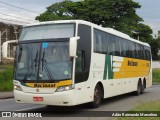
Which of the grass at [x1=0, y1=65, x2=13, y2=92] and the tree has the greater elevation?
the tree

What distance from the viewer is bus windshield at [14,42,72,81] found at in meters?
13.1

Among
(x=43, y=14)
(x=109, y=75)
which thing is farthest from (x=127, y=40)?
(x=43, y=14)

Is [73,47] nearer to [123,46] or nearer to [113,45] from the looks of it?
[113,45]

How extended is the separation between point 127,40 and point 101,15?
109ft

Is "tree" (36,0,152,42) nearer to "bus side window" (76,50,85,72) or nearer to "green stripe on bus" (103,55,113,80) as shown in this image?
"green stripe on bus" (103,55,113,80)

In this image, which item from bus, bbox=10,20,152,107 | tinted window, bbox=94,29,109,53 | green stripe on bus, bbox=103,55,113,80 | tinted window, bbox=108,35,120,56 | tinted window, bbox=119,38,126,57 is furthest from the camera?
tinted window, bbox=119,38,126,57

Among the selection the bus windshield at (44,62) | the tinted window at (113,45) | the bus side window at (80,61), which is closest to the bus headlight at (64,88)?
the bus windshield at (44,62)

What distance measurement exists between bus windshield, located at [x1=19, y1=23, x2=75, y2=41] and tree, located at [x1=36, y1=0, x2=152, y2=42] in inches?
1528

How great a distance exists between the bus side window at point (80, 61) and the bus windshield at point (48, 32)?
0.78 metres

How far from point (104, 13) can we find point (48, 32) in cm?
4045

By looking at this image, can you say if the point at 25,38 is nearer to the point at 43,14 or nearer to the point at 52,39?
the point at 52,39

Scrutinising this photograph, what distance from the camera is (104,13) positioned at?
53688 mm

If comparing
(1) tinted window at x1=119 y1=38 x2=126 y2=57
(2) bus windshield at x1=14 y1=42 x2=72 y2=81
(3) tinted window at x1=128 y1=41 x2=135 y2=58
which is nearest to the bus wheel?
(2) bus windshield at x1=14 y1=42 x2=72 y2=81

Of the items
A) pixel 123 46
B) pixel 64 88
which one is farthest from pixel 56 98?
pixel 123 46
